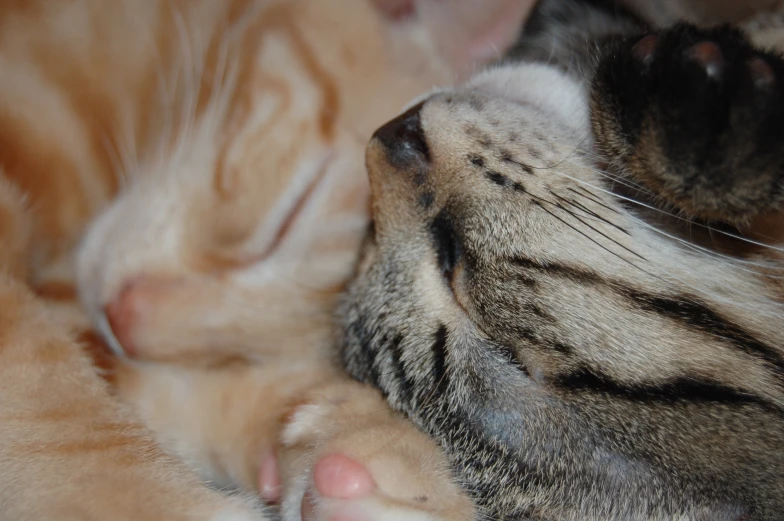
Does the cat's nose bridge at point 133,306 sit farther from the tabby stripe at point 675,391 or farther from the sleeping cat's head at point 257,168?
the tabby stripe at point 675,391

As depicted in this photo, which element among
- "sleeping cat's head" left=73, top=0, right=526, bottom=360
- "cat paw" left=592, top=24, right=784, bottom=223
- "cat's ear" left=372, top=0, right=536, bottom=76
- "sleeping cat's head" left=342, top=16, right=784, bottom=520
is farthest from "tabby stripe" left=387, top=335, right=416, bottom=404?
"cat's ear" left=372, top=0, right=536, bottom=76

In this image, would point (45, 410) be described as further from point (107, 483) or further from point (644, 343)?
point (644, 343)

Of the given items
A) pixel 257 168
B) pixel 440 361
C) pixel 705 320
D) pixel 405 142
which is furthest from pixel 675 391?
pixel 257 168

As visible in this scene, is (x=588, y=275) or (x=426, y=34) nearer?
(x=588, y=275)

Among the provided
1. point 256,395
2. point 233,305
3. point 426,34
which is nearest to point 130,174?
point 233,305

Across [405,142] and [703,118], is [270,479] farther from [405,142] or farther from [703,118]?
[703,118]

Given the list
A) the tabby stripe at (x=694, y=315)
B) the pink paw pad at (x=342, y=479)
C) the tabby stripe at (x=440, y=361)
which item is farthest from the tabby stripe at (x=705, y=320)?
the pink paw pad at (x=342, y=479)
